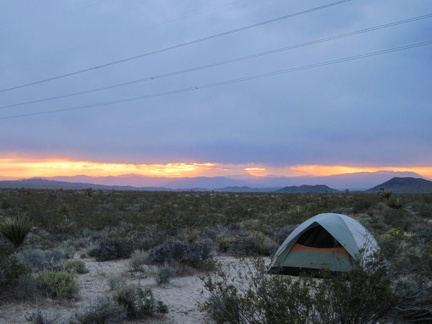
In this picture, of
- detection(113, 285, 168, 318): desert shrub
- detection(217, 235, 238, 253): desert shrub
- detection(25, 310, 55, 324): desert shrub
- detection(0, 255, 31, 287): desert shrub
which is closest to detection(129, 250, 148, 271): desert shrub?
detection(217, 235, 238, 253): desert shrub

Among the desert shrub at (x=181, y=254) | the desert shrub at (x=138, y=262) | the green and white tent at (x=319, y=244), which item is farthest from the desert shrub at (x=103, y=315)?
the desert shrub at (x=181, y=254)

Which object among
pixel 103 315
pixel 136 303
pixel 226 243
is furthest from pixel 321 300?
pixel 226 243

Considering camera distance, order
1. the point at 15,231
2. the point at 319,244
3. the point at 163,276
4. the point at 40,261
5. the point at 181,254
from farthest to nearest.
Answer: the point at 15,231
the point at 181,254
the point at 40,261
the point at 319,244
the point at 163,276

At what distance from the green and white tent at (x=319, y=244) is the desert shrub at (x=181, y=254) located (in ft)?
7.63

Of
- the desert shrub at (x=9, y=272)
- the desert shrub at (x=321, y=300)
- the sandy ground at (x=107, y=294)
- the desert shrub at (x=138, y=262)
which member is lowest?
the sandy ground at (x=107, y=294)

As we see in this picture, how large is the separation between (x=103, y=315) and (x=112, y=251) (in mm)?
7132

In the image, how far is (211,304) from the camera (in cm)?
578

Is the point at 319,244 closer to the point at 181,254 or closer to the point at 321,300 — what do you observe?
the point at 181,254

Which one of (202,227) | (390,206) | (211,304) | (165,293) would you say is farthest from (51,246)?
(390,206)

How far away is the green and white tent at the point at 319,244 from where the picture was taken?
998cm

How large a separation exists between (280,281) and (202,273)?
6.49 m

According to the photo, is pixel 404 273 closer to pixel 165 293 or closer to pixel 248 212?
pixel 165 293

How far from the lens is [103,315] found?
6754 millimetres

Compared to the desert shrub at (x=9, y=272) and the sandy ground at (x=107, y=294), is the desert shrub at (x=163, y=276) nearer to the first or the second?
the sandy ground at (x=107, y=294)
